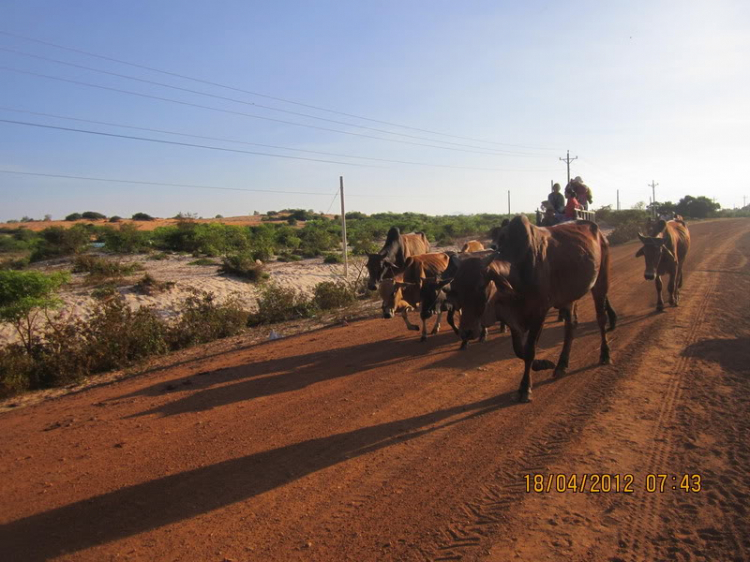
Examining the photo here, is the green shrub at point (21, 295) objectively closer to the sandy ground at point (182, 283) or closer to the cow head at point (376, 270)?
the sandy ground at point (182, 283)

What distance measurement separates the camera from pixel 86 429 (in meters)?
6.19

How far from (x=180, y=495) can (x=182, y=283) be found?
1604 cm

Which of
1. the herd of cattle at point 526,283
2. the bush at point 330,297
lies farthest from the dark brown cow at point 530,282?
the bush at point 330,297

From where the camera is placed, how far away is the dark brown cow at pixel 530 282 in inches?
224

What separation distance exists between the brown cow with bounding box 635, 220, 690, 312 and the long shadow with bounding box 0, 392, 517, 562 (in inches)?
333

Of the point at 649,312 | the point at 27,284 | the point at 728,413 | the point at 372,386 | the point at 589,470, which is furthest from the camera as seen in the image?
the point at 649,312

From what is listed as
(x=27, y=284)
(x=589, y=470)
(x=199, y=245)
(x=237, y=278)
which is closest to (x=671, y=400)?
(x=589, y=470)

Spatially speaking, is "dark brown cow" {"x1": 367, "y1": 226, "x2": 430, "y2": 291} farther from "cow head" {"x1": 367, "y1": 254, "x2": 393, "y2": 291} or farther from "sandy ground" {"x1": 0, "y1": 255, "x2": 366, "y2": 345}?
"sandy ground" {"x1": 0, "y1": 255, "x2": 366, "y2": 345}

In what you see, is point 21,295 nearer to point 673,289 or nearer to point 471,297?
point 471,297

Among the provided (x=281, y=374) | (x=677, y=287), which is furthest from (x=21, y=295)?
(x=677, y=287)

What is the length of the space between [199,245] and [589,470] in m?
29.1

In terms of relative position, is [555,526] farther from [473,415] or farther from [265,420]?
[265,420]

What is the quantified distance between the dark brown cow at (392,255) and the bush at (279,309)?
427cm

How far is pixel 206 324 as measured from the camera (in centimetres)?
1277
